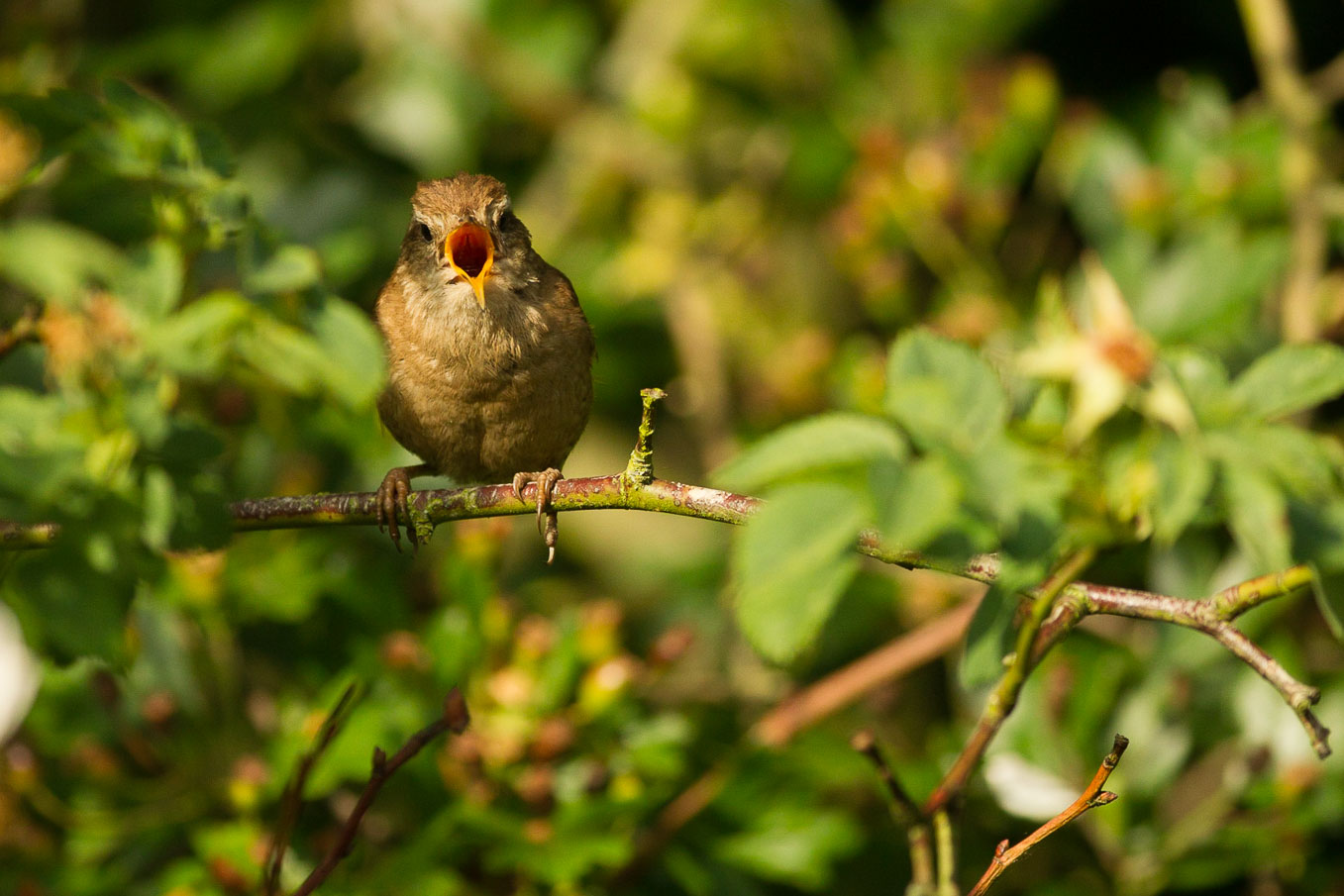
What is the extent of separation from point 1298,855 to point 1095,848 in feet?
1.31

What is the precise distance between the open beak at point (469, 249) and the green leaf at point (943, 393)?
1505 mm

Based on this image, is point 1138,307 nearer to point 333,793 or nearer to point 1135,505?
point 1135,505

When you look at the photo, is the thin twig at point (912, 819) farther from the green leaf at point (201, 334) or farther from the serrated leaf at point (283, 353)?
the green leaf at point (201, 334)

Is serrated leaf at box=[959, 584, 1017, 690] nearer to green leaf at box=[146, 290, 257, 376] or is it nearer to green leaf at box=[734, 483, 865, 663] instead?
green leaf at box=[734, 483, 865, 663]

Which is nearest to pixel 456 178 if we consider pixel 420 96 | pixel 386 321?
pixel 386 321

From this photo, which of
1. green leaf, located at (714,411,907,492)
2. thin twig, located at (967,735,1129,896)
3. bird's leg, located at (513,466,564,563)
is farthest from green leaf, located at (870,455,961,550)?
bird's leg, located at (513,466,564,563)

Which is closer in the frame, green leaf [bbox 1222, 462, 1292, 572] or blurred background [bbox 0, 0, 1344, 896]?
green leaf [bbox 1222, 462, 1292, 572]

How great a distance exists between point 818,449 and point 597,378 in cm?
217

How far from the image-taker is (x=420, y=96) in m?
4.52

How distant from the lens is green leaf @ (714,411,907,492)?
5.53 feet

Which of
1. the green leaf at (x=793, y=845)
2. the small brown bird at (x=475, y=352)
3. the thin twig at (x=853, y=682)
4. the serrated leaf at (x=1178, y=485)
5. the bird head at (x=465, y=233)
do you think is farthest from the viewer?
the bird head at (x=465, y=233)

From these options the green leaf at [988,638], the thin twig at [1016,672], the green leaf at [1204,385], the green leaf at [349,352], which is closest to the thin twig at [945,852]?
the thin twig at [1016,672]

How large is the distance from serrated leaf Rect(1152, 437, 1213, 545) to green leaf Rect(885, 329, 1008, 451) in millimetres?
323

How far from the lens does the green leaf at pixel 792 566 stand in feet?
5.22
